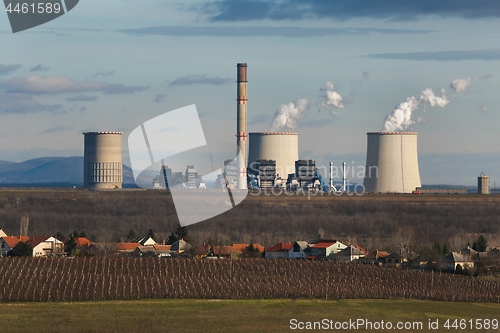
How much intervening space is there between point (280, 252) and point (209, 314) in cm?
2966

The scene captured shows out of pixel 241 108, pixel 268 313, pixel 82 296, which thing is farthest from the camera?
pixel 241 108

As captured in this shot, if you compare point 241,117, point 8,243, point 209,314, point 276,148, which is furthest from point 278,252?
point 276,148

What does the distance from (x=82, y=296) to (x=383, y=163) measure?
235 ft

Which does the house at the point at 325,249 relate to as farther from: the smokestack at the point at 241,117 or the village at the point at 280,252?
the smokestack at the point at 241,117

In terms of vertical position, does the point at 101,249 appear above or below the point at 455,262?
above

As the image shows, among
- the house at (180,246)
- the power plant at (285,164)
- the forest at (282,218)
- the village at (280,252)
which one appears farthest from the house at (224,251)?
the power plant at (285,164)

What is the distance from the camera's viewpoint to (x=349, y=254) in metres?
65.7

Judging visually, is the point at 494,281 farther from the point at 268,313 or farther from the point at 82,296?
the point at 82,296

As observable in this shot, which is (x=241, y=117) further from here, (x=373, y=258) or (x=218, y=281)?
(x=218, y=281)

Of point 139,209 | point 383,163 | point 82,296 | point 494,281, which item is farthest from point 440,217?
point 82,296

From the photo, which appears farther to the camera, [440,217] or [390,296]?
[440,217]

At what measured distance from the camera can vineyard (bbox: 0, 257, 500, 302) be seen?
4284 cm

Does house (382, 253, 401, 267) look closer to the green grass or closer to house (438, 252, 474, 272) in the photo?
house (438, 252, 474, 272)

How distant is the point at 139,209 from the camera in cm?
11400
